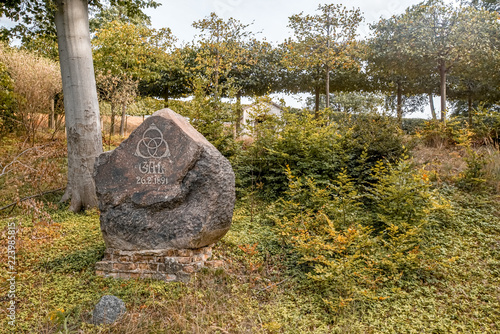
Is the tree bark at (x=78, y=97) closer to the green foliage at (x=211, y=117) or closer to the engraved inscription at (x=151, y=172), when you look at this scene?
the green foliage at (x=211, y=117)

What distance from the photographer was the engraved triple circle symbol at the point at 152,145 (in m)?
4.72

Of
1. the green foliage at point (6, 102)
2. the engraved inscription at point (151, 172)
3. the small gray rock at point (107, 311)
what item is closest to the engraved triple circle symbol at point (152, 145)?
the engraved inscription at point (151, 172)

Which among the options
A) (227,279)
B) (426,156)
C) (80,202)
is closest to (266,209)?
(227,279)

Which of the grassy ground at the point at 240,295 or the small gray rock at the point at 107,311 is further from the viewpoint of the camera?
the grassy ground at the point at 240,295

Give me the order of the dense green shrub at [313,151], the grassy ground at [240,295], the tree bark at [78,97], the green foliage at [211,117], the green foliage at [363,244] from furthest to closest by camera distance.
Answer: the green foliage at [211,117] < the dense green shrub at [313,151] < the tree bark at [78,97] < the green foliage at [363,244] < the grassy ground at [240,295]

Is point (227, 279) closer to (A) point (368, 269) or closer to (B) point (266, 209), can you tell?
(A) point (368, 269)

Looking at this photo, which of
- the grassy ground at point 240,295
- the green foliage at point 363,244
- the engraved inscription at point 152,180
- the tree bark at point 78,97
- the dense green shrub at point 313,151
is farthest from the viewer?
the dense green shrub at point 313,151

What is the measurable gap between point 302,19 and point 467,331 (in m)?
11.8

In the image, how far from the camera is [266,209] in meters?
7.00

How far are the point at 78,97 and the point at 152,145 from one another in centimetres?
296

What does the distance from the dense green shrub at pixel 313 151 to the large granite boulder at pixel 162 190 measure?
9.67ft

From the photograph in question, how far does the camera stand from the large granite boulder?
15.0 feet

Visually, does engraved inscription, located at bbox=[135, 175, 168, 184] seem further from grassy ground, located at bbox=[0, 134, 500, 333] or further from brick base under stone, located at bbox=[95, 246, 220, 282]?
grassy ground, located at bbox=[0, 134, 500, 333]

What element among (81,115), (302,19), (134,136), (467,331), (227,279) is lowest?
(467,331)
